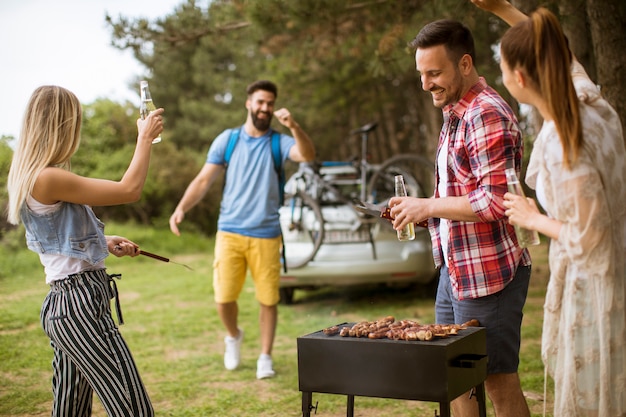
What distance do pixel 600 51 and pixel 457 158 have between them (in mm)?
2868

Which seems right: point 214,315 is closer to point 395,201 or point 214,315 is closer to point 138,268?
point 138,268

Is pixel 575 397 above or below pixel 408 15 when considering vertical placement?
below

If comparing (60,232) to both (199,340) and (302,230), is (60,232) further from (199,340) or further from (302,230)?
(302,230)

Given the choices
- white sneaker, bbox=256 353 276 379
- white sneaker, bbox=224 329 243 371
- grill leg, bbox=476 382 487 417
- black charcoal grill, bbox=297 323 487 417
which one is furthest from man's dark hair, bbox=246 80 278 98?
grill leg, bbox=476 382 487 417

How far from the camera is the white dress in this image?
2605 mm

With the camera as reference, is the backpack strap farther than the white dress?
Yes

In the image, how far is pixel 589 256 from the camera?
8.68ft

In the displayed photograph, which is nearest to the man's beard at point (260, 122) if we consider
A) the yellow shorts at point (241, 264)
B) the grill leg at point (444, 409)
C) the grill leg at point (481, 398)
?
the yellow shorts at point (241, 264)

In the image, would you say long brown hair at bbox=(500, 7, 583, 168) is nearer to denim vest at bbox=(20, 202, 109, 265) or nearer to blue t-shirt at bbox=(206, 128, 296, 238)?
denim vest at bbox=(20, 202, 109, 265)

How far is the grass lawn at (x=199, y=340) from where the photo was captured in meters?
5.34

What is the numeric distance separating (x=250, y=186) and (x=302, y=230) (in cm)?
211

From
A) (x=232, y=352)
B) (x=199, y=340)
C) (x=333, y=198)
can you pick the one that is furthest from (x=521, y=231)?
(x=333, y=198)

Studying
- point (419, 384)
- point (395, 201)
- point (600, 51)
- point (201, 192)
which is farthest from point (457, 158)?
point (201, 192)

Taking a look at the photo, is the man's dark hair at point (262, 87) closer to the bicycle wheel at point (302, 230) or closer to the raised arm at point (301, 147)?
the raised arm at point (301, 147)
